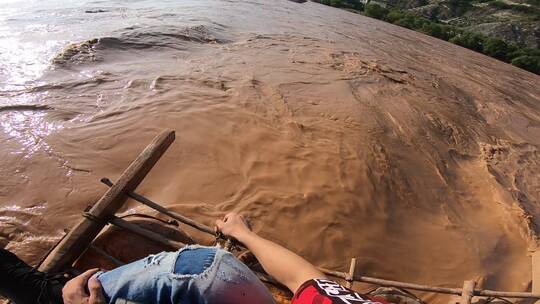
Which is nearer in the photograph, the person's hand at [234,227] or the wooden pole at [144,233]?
the person's hand at [234,227]

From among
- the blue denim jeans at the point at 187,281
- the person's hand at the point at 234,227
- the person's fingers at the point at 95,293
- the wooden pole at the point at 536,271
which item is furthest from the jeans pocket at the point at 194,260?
the wooden pole at the point at 536,271

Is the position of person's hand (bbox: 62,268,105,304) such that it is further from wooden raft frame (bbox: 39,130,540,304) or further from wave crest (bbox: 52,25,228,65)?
wave crest (bbox: 52,25,228,65)

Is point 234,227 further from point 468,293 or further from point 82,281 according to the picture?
point 468,293

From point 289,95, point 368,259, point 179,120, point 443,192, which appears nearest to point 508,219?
point 443,192

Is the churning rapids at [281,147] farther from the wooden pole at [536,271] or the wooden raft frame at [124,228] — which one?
the wooden raft frame at [124,228]

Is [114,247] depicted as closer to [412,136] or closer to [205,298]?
[205,298]
